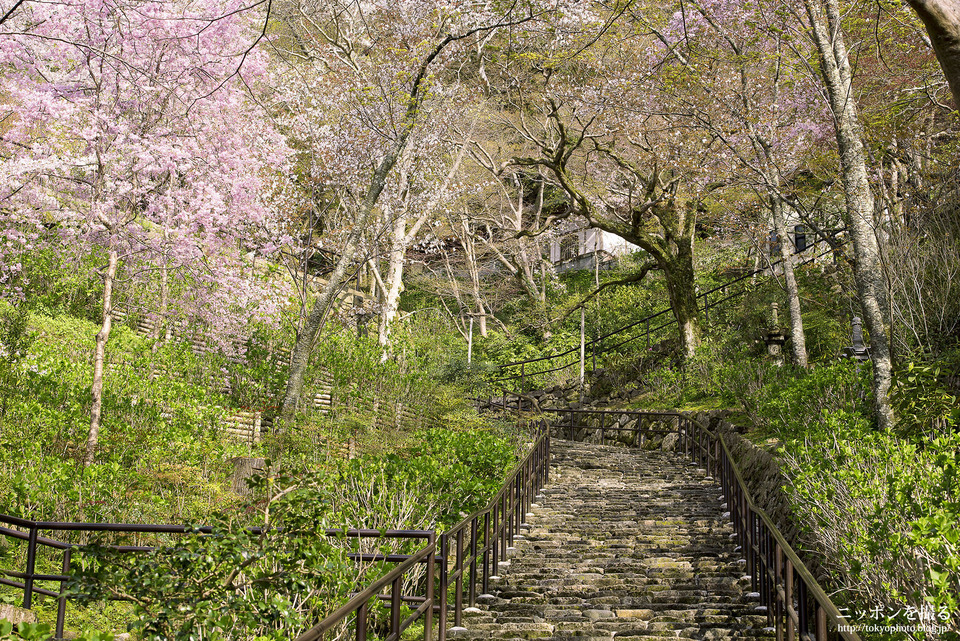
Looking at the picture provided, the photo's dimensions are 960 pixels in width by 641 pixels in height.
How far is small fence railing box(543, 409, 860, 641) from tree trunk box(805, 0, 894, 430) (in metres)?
1.85

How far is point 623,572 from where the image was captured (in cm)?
800

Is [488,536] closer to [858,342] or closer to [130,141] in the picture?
[858,342]

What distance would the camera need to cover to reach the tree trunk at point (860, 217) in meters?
7.92

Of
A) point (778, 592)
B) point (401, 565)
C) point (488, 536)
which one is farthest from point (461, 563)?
point (778, 592)

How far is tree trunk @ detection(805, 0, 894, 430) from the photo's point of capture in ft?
26.0

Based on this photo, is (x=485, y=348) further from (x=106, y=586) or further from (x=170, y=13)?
(x=106, y=586)

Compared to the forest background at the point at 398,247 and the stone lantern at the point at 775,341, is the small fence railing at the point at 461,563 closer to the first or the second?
the forest background at the point at 398,247

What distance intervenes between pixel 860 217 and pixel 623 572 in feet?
15.3

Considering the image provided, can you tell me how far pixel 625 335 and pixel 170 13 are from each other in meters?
15.8

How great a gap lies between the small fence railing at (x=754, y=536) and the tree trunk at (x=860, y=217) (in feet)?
6.08

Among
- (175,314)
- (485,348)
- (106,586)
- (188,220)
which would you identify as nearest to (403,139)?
(188,220)

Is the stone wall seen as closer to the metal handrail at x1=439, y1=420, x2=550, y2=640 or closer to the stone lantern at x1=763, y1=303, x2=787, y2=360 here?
the stone lantern at x1=763, y1=303, x2=787, y2=360

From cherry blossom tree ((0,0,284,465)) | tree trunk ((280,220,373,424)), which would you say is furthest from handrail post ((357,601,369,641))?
tree trunk ((280,220,373,424))

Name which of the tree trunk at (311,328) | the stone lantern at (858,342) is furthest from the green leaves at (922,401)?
the tree trunk at (311,328)
